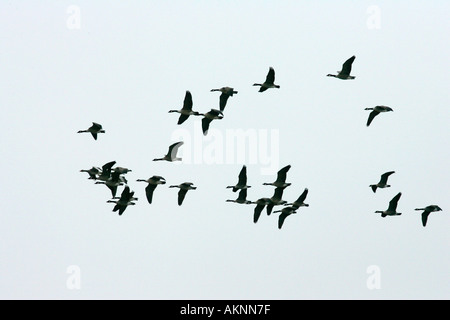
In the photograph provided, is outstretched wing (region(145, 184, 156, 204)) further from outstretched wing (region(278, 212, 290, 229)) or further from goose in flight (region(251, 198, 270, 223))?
outstretched wing (region(278, 212, 290, 229))

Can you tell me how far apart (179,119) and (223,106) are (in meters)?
2.58

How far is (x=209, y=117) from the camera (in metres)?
67.6

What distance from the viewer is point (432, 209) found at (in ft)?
244

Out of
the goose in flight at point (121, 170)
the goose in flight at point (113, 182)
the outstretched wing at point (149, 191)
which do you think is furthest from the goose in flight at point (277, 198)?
the goose in flight at point (113, 182)

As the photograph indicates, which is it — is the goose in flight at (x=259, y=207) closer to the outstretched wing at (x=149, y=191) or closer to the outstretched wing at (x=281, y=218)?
the outstretched wing at (x=281, y=218)

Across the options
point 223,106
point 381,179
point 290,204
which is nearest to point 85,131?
point 223,106

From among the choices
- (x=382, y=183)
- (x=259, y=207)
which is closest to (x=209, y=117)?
(x=259, y=207)

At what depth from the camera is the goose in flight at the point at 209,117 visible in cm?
6738

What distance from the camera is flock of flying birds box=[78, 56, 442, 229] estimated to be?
67062mm

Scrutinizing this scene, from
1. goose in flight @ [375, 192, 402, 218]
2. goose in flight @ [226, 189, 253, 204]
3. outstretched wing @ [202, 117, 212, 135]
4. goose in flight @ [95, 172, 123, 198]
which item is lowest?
goose in flight @ [375, 192, 402, 218]

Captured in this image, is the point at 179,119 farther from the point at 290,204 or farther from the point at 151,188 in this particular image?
the point at 290,204

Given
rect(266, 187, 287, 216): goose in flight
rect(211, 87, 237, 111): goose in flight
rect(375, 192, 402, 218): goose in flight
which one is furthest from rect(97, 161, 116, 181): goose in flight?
rect(375, 192, 402, 218): goose in flight

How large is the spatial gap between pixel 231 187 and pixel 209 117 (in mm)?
5523

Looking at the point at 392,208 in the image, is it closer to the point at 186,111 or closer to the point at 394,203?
the point at 394,203
